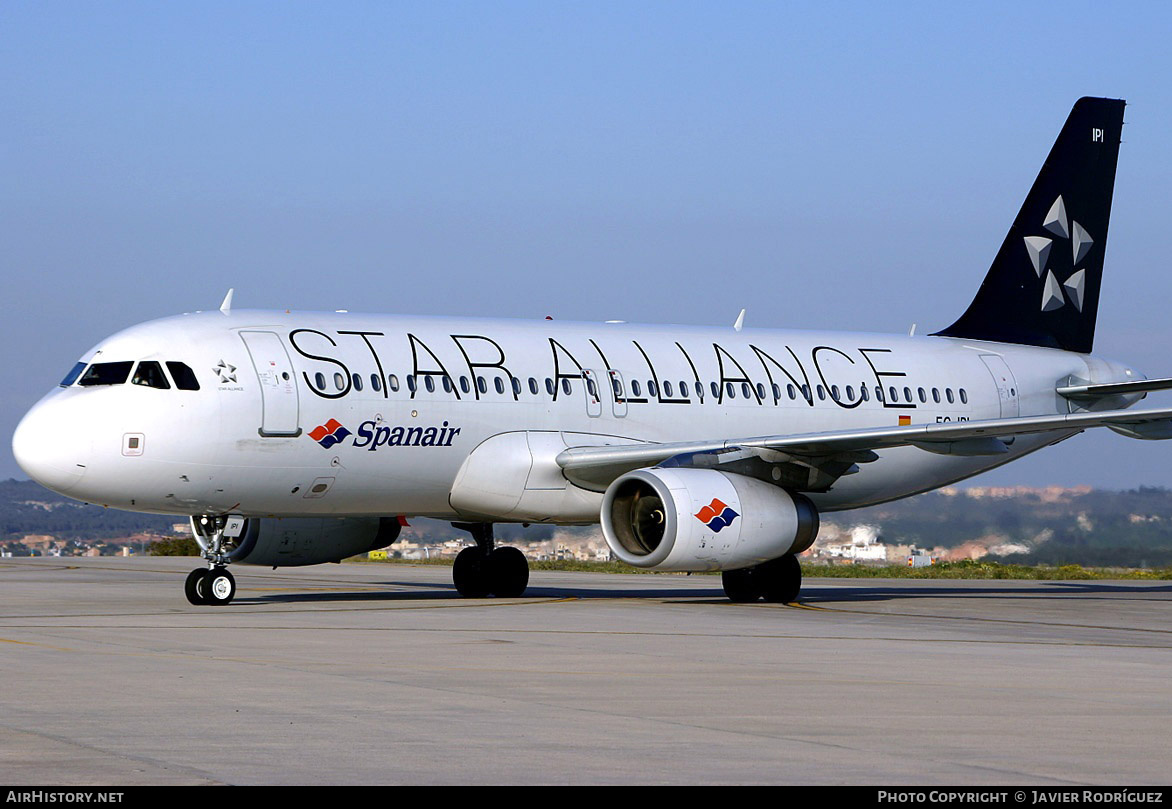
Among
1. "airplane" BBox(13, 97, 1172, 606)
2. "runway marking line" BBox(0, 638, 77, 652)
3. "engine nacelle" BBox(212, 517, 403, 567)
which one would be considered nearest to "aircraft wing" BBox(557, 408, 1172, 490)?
"airplane" BBox(13, 97, 1172, 606)

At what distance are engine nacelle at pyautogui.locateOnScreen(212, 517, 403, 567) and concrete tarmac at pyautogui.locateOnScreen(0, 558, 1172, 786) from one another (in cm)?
191

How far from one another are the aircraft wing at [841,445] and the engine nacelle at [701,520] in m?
0.55

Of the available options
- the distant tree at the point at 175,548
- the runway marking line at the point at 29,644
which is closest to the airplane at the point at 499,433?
the runway marking line at the point at 29,644

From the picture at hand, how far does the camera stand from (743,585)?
23.9 metres

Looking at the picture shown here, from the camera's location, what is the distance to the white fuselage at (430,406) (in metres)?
21.3

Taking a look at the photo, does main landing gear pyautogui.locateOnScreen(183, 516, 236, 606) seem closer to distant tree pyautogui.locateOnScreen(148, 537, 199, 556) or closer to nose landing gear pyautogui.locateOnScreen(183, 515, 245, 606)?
nose landing gear pyautogui.locateOnScreen(183, 515, 245, 606)

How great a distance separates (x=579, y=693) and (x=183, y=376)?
1121 centimetres

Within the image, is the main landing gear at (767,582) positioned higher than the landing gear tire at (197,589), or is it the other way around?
the main landing gear at (767,582)

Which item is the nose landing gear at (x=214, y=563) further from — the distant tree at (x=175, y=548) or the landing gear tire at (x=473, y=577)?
the distant tree at (x=175, y=548)

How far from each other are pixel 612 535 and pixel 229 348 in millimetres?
5623

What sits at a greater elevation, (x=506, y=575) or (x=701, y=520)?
(x=701, y=520)

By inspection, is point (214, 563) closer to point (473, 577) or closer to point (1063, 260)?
point (473, 577)

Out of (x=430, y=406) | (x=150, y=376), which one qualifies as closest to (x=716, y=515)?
(x=430, y=406)

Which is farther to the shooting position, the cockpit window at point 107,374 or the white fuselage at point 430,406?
the cockpit window at point 107,374
